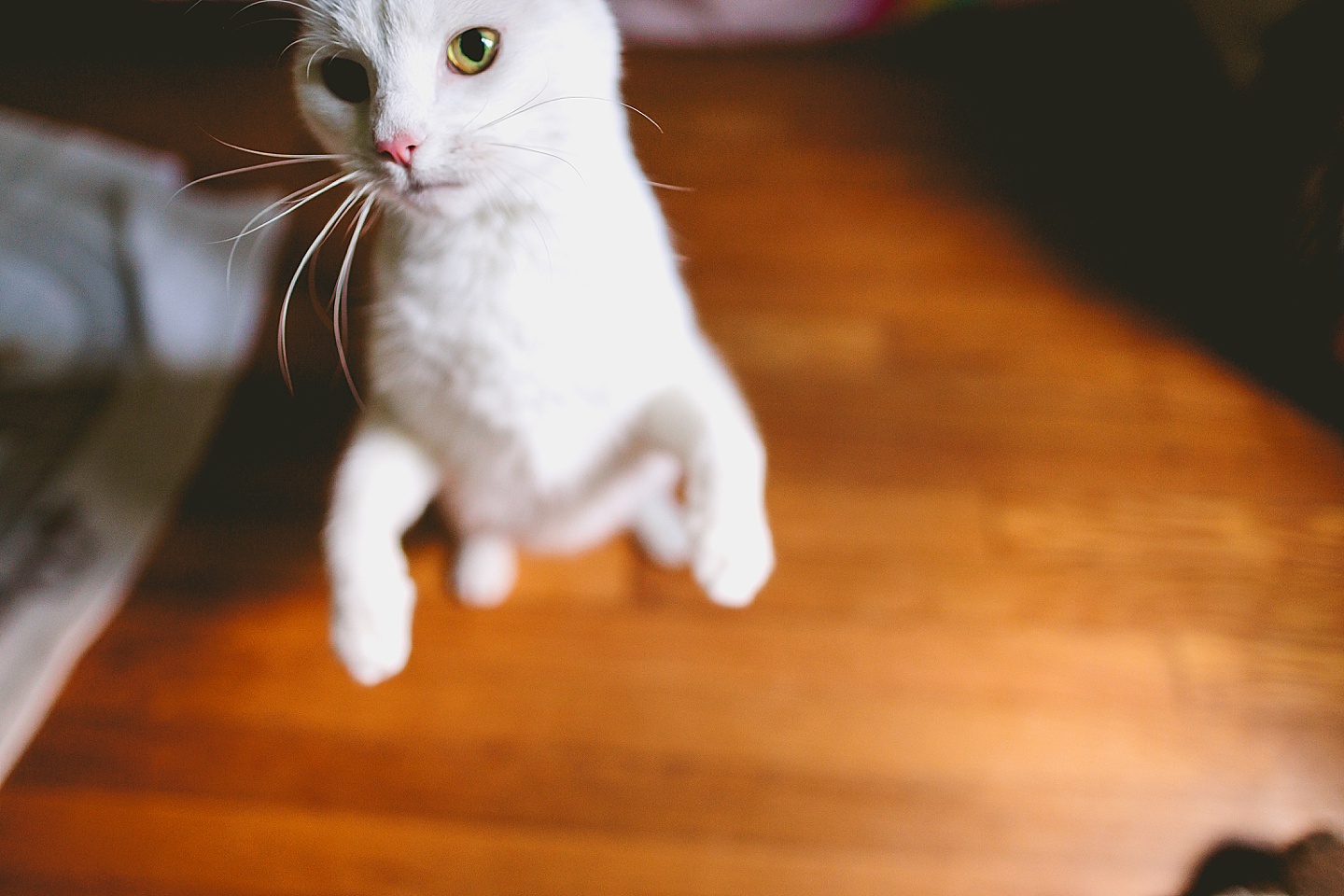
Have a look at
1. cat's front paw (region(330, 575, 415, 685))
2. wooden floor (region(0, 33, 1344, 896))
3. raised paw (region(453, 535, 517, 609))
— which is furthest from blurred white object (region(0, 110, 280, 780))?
cat's front paw (region(330, 575, 415, 685))

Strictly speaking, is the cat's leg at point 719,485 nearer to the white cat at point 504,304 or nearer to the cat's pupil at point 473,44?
the white cat at point 504,304

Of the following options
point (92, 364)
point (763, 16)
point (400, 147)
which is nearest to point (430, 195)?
point (400, 147)

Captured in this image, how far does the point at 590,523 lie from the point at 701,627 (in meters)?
0.19

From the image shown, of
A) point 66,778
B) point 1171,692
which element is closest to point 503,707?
point 66,778

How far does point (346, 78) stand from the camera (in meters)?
0.58

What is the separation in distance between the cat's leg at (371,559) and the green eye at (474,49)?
1.06ft

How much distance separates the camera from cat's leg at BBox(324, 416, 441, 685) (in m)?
0.63

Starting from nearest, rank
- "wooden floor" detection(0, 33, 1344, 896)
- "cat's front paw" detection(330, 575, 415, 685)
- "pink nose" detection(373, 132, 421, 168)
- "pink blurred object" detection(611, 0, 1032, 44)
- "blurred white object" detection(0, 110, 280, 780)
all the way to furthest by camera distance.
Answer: "pink nose" detection(373, 132, 421, 168) < "cat's front paw" detection(330, 575, 415, 685) < "wooden floor" detection(0, 33, 1344, 896) < "blurred white object" detection(0, 110, 280, 780) < "pink blurred object" detection(611, 0, 1032, 44)

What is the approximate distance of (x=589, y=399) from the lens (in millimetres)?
706

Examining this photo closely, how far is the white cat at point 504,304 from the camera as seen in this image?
55 centimetres

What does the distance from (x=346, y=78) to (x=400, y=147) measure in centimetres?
10

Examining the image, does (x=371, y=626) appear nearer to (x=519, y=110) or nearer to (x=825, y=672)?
(x=519, y=110)

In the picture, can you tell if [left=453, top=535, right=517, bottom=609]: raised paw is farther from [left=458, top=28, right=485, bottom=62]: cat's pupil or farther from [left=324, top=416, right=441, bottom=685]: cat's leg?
[left=458, top=28, right=485, bottom=62]: cat's pupil

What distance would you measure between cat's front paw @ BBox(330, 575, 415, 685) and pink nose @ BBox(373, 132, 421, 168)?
321 millimetres
